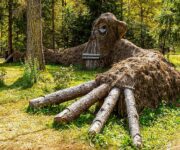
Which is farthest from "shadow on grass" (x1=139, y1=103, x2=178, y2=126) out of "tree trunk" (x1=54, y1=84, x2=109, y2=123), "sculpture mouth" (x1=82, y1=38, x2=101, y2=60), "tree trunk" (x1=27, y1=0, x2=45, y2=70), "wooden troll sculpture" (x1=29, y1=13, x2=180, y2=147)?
"sculpture mouth" (x1=82, y1=38, x2=101, y2=60)

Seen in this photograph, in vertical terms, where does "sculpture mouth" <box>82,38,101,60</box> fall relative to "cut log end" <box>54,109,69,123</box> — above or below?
above

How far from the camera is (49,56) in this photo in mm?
23969

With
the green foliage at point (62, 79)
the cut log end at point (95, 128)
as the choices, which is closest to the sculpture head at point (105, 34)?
the green foliage at point (62, 79)

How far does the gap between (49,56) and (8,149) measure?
52.3 feet

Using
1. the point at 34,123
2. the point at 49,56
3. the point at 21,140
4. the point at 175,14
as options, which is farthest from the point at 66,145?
the point at 175,14

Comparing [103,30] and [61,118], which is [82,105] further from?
[103,30]

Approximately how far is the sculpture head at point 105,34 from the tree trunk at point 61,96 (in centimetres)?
930

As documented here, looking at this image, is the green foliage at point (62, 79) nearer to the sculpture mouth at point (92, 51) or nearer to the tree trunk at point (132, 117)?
the tree trunk at point (132, 117)

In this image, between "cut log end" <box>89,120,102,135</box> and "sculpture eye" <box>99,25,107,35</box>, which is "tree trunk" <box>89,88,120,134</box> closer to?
"cut log end" <box>89,120,102,135</box>

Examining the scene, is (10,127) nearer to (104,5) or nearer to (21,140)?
(21,140)

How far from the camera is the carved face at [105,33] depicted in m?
20.8

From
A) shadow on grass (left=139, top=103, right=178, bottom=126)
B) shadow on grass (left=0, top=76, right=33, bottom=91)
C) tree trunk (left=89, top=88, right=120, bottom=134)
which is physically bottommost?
shadow on grass (left=139, top=103, right=178, bottom=126)

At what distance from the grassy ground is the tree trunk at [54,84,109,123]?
195mm

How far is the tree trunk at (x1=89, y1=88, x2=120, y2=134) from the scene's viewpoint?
29.5 ft
